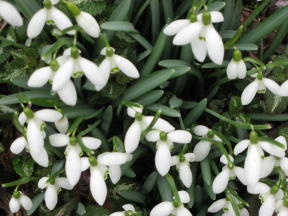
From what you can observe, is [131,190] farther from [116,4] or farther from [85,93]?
[116,4]

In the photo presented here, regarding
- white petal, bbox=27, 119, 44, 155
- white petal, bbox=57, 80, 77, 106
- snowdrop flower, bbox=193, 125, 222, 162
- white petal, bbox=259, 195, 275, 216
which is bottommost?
white petal, bbox=259, 195, 275, 216

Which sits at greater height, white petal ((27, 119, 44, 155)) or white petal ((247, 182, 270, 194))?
white petal ((27, 119, 44, 155))

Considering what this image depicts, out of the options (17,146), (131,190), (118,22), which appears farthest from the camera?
(131,190)

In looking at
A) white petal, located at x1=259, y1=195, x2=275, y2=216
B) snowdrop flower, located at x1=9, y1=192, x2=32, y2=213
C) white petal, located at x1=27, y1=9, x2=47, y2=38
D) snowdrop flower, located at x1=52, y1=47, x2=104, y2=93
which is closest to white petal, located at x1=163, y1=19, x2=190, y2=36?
snowdrop flower, located at x1=52, y1=47, x2=104, y2=93

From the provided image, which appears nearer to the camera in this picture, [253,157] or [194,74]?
[253,157]

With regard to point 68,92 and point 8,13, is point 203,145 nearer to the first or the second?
point 68,92

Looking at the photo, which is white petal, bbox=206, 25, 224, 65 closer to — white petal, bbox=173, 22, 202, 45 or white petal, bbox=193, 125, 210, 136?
white petal, bbox=173, 22, 202, 45

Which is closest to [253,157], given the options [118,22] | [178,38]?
[178,38]
